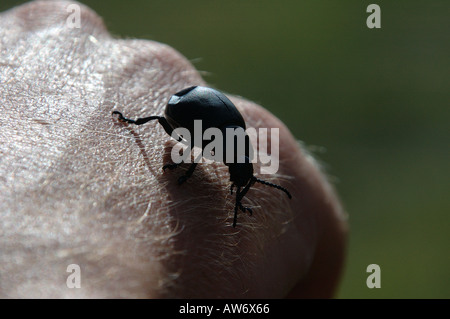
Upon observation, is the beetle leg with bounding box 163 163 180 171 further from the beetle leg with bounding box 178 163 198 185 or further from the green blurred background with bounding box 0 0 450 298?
the green blurred background with bounding box 0 0 450 298

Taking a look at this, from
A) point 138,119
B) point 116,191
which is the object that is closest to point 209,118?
point 138,119

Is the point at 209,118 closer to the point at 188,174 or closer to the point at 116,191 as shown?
the point at 188,174

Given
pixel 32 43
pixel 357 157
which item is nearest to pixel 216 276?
pixel 32 43

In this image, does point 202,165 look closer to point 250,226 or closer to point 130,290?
point 250,226

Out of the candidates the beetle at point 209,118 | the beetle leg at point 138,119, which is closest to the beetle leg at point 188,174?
the beetle at point 209,118

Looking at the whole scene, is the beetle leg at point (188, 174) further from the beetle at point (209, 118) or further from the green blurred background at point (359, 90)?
the green blurred background at point (359, 90)

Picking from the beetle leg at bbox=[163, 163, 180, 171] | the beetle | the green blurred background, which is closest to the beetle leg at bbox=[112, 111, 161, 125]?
→ the beetle
